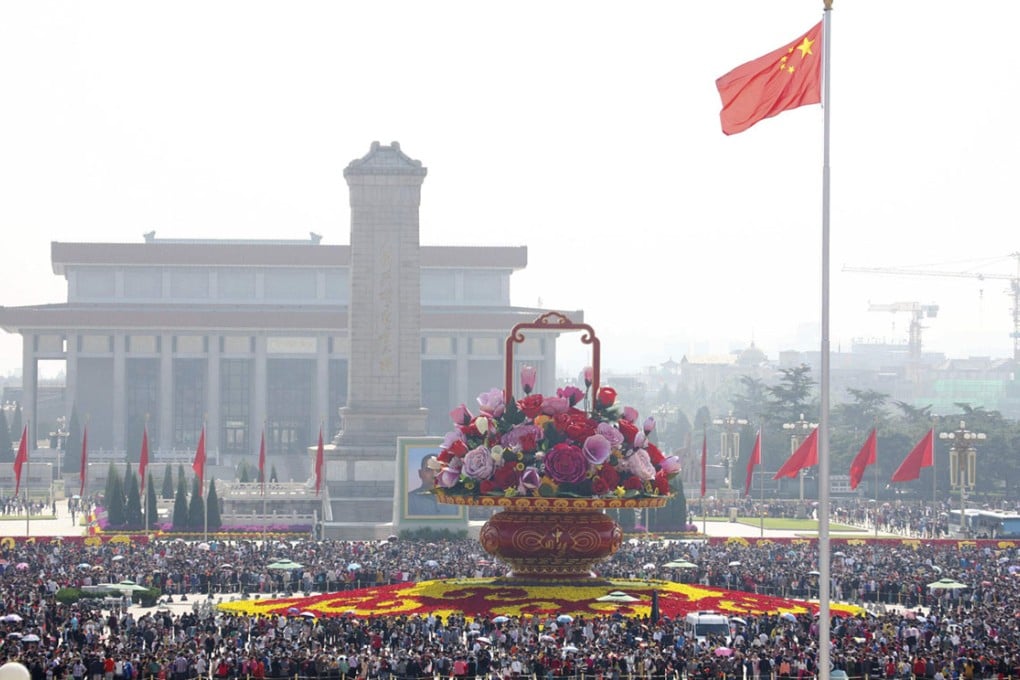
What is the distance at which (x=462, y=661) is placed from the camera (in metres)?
37.9

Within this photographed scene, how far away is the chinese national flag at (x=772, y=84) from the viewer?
2641 centimetres

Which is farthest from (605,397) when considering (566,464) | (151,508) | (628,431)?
(151,508)

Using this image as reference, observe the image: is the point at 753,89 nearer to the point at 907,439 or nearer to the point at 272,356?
the point at 907,439

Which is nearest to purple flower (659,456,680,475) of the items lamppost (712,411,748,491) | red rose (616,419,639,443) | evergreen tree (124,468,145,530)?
red rose (616,419,639,443)

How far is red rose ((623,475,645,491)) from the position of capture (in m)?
42.0

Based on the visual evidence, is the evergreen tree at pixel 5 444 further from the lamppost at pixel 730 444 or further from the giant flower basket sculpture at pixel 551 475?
the giant flower basket sculpture at pixel 551 475

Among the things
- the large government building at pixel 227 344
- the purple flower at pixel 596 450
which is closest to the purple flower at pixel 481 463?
the purple flower at pixel 596 450

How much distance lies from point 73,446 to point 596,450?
92777mm

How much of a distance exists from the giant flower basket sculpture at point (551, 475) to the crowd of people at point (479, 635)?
2.03 meters

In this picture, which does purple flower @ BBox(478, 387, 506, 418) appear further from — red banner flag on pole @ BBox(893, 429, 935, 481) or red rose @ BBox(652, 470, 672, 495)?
red banner flag on pole @ BBox(893, 429, 935, 481)

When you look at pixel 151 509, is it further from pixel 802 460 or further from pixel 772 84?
pixel 772 84

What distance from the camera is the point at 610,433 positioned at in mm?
42062

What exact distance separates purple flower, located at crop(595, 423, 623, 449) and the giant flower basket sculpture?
22mm

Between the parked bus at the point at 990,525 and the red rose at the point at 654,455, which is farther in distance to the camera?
the parked bus at the point at 990,525
